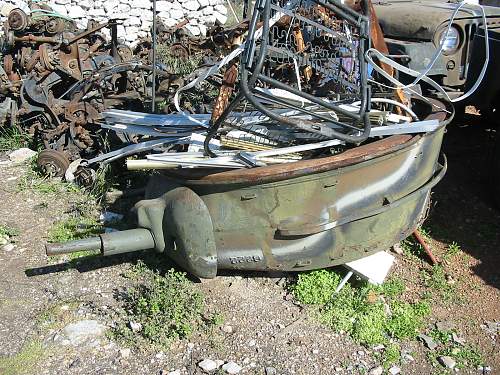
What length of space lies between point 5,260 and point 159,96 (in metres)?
1.98

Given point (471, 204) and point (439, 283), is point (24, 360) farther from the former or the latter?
point (471, 204)

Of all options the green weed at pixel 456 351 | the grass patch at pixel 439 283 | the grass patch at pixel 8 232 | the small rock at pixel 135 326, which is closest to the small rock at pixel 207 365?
the small rock at pixel 135 326

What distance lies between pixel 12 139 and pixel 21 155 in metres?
0.28

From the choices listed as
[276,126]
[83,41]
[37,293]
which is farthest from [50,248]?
[83,41]

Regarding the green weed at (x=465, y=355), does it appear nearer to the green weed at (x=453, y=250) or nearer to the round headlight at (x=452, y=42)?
the green weed at (x=453, y=250)

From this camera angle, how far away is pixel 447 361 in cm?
331

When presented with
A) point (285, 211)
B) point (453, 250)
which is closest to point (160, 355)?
point (285, 211)

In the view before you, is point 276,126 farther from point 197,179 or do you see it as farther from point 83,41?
point 83,41

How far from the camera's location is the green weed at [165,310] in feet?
11.2

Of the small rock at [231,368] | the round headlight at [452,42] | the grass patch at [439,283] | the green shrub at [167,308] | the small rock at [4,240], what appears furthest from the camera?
the round headlight at [452,42]

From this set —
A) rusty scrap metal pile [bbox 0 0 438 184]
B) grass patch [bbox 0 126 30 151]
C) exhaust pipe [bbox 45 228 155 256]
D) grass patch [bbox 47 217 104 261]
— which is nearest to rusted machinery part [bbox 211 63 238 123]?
rusty scrap metal pile [bbox 0 0 438 184]

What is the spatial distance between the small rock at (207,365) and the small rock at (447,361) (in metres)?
1.26

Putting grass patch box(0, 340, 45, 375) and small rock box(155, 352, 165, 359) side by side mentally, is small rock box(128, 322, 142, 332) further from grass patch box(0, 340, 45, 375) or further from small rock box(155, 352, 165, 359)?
grass patch box(0, 340, 45, 375)

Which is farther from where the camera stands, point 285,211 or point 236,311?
point 236,311
